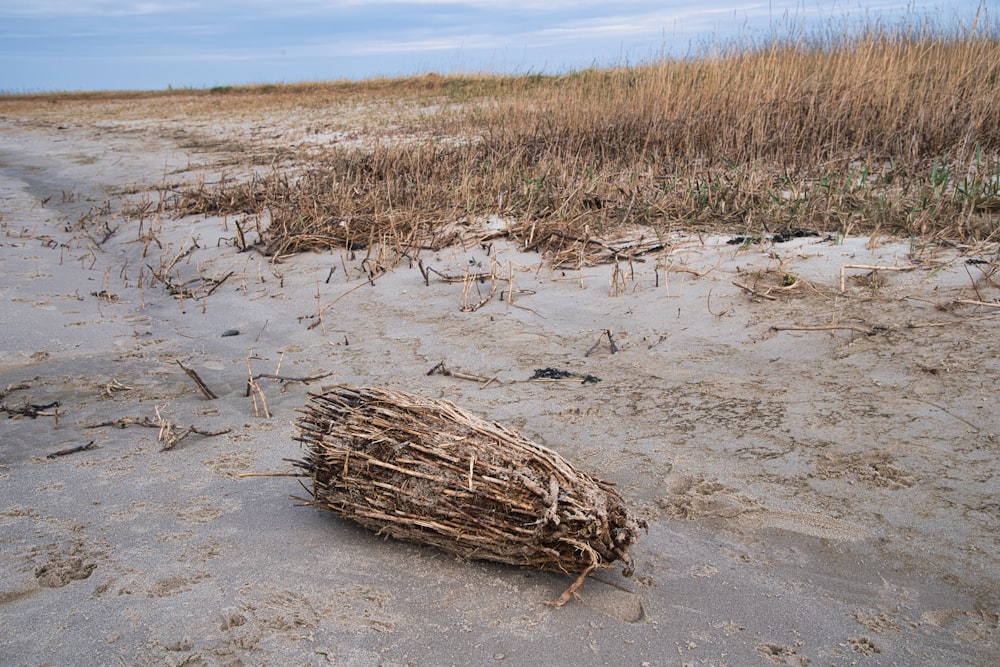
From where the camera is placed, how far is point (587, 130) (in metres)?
7.56

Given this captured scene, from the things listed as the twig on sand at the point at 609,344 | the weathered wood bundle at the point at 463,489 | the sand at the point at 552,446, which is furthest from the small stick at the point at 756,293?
the weathered wood bundle at the point at 463,489

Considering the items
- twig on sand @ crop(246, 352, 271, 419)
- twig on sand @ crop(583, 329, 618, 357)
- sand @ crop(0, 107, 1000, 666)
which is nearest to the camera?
sand @ crop(0, 107, 1000, 666)

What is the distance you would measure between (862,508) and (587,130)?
5737 millimetres

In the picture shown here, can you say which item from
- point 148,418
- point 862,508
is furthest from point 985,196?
point 148,418

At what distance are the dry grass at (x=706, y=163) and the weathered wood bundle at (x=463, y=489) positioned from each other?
3060 mm

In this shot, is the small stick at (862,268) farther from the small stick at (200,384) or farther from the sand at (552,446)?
the small stick at (200,384)

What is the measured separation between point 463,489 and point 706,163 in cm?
550

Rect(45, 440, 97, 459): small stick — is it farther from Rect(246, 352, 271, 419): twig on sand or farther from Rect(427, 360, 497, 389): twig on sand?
Rect(427, 360, 497, 389): twig on sand

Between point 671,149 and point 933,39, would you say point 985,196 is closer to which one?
point 671,149

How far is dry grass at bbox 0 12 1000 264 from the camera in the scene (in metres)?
5.38

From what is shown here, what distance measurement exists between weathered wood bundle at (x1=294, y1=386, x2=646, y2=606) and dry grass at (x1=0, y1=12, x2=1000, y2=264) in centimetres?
306

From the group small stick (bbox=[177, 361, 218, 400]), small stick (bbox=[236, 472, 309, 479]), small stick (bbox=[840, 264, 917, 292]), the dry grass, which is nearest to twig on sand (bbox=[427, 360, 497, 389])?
small stick (bbox=[177, 361, 218, 400])

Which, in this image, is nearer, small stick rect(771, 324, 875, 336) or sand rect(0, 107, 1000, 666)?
sand rect(0, 107, 1000, 666)

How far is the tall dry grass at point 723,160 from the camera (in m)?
5.43
